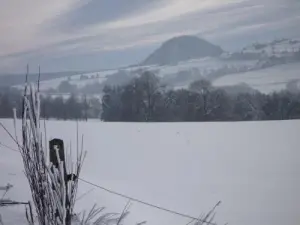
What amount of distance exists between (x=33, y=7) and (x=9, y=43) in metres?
0.17

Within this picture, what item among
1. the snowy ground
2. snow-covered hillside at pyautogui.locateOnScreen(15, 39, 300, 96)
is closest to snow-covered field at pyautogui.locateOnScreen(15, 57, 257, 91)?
snow-covered hillside at pyautogui.locateOnScreen(15, 39, 300, 96)

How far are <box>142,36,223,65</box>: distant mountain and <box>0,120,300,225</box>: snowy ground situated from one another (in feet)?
0.88

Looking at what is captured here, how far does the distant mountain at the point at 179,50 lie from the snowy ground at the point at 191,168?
27cm

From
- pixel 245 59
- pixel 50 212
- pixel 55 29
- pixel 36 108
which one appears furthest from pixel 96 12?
pixel 50 212

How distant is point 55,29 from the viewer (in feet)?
5.61

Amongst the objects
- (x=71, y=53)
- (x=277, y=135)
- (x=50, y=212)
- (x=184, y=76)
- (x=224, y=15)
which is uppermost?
(x=224, y=15)

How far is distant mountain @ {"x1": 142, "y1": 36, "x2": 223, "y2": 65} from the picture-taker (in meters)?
1.76

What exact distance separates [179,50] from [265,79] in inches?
15.6

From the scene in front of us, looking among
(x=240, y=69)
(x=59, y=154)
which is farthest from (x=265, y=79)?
(x=59, y=154)

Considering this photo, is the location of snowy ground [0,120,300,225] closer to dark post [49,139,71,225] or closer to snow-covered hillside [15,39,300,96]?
dark post [49,139,71,225]

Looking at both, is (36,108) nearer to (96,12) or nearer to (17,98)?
(17,98)

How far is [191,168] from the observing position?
1790 millimetres

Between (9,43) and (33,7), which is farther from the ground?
(33,7)

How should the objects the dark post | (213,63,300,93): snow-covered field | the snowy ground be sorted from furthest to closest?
(213,63,300,93): snow-covered field → the snowy ground → the dark post
